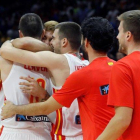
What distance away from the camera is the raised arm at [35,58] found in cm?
365

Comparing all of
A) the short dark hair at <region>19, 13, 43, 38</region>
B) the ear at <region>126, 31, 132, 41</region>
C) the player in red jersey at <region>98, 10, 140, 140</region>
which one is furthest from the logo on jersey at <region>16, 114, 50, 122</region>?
the ear at <region>126, 31, 132, 41</region>

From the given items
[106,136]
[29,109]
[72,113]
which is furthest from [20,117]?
[106,136]

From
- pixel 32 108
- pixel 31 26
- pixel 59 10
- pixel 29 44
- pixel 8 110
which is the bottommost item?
pixel 59 10

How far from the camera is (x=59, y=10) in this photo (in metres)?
15.2

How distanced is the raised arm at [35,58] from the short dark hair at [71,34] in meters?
0.38

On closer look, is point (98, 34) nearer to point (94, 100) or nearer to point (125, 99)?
point (94, 100)

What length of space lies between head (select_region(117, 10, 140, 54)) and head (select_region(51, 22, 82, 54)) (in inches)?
48.2

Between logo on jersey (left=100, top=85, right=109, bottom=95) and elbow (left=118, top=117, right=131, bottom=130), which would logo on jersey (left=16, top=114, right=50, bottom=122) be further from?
elbow (left=118, top=117, right=131, bottom=130)

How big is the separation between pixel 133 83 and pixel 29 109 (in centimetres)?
125

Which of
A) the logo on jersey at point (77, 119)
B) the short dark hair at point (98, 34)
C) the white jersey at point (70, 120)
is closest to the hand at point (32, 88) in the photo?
the white jersey at point (70, 120)

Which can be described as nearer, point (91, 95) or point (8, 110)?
point (91, 95)

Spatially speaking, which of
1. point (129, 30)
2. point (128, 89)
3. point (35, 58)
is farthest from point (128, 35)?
point (35, 58)

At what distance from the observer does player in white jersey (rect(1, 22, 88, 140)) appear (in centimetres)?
366

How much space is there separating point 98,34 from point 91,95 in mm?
600
